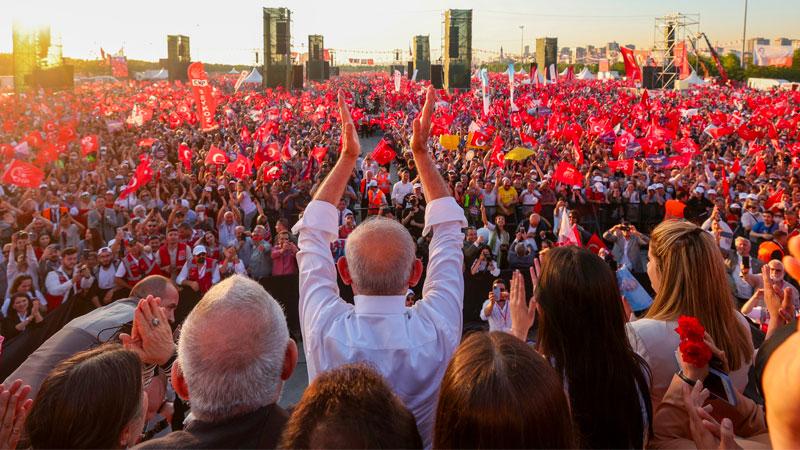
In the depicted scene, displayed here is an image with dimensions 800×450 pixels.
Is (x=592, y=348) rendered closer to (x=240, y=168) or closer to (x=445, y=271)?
(x=445, y=271)

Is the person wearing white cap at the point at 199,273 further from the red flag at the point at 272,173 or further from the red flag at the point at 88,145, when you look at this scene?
the red flag at the point at 88,145

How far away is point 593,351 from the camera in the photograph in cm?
208

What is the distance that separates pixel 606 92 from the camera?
164 ft

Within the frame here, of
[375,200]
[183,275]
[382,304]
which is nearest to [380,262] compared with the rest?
[382,304]

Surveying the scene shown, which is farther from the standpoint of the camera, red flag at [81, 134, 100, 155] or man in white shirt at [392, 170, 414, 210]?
red flag at [81, 134, 100, 155]

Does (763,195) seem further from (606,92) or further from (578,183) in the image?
(606,92)

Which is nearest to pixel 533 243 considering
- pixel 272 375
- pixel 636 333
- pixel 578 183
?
pixel 578 183

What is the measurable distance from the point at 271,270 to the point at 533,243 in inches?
146

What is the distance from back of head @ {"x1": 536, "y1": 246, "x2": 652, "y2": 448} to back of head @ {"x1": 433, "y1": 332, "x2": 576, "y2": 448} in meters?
0.59

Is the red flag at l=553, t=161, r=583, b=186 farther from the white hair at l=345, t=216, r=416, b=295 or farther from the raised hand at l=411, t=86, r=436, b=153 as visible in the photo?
the white hair at l=345, t=216, r=416, b=295

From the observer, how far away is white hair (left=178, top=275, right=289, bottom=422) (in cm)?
169

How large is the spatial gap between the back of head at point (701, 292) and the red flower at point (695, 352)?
499mm

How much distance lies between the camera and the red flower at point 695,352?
198 cm

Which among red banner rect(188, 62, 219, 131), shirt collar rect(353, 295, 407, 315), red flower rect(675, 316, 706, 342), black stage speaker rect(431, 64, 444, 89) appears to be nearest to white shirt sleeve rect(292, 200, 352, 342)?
shirt collar rect(353, 295, 407, 315)
